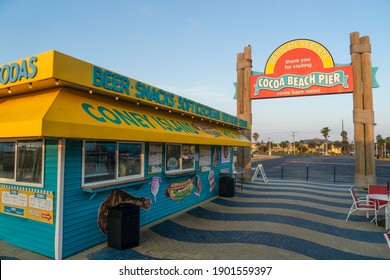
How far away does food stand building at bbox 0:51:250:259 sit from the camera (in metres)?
4.98

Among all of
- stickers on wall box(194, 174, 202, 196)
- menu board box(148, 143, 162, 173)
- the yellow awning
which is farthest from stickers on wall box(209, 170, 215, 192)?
the yellow awning

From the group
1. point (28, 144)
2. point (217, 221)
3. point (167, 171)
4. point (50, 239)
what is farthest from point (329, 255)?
point (28, 144)

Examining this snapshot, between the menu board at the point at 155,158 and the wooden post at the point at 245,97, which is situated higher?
the wooden post at the point at 245,97

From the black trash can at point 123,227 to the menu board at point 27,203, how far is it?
1.31 meters

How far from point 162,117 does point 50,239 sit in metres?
4.57

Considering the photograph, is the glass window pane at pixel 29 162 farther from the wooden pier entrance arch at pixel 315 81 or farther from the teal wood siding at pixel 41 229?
the wooden pier entrance arch at pixel 315 81

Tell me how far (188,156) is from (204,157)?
4.88ft

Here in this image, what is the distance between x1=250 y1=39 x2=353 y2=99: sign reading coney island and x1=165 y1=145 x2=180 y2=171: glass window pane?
944cm

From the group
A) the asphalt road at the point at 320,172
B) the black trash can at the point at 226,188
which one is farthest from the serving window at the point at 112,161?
the asphalt road at the point at 320,172

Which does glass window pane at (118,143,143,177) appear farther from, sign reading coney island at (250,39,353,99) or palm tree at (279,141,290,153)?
palm tree at (279,141,290,153)

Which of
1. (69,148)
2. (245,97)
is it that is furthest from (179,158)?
(245,97)

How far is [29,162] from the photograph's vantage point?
6023 mm

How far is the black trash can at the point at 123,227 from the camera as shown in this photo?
5.91 meters

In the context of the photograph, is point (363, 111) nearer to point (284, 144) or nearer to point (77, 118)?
point (77, 118)
